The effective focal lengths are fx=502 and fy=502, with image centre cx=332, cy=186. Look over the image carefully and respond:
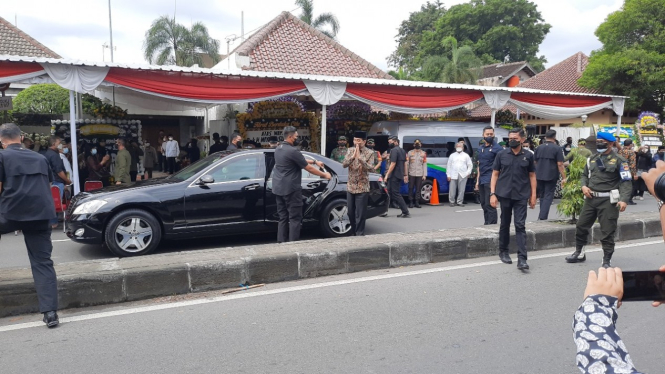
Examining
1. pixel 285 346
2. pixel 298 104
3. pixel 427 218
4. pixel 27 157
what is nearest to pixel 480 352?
pixel 285 346

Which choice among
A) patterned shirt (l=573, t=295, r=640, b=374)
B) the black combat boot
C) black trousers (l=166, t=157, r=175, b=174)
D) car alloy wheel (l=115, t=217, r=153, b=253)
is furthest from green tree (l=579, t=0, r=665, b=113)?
patterned shirt (l=573, t=295, r=640, b=374)

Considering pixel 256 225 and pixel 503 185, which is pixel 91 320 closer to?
pixel 256 225

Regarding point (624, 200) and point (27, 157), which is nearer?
point (27, 157)

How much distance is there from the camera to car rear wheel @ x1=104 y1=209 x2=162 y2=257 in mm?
6699

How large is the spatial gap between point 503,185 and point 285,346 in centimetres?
374

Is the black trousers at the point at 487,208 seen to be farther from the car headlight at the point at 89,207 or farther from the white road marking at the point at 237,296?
the car headlight at the point at 89,207

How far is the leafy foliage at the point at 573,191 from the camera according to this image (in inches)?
309

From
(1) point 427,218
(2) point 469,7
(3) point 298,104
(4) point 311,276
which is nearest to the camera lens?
(4) point 311,276

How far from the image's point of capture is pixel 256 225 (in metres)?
7.54

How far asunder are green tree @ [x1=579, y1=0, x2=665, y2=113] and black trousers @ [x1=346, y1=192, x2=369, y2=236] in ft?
64.9

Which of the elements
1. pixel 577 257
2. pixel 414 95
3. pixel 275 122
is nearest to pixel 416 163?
pixel 414 95

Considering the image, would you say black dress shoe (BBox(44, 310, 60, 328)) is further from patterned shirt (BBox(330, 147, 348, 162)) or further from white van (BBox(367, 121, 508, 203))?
white van (BBox(367, 121, 508, 203))

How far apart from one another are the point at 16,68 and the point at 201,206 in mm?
4340

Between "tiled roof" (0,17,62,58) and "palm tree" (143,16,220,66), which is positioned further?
"palm tree" (143,16,220,66)
